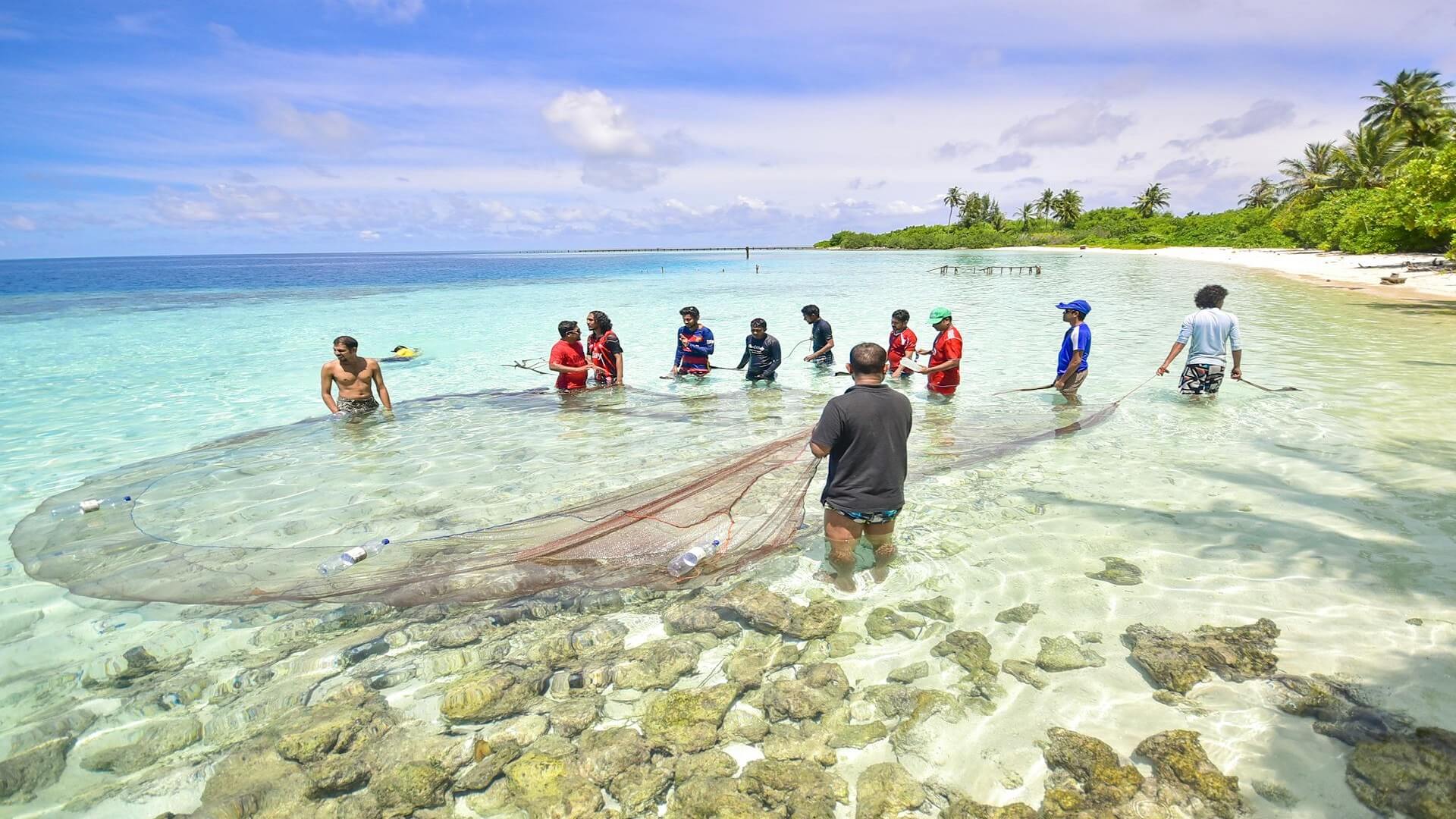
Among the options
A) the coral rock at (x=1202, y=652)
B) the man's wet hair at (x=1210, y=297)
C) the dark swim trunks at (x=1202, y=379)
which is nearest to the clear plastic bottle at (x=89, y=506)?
the coral rock at (x=1202, y=652)

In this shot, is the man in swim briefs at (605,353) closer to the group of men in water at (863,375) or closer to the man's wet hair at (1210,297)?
the group of men in water at (863,375)

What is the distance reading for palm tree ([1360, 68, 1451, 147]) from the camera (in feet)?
144

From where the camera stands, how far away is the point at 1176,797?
9.49ft

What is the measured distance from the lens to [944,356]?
998 centimetres

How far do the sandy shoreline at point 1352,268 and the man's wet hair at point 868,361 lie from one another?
3167cm

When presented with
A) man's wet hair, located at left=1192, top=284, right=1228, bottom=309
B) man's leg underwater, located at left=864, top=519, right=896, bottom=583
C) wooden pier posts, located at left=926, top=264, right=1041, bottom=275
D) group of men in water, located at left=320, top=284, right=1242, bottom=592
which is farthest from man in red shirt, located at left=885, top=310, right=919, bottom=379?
wooden pier posts, located at left=926, top=264, right=1041, bottom=275

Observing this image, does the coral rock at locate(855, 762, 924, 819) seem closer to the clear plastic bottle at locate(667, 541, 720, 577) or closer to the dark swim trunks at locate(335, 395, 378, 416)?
the clear plastic bottle at locate(667, 541, 720, 577)

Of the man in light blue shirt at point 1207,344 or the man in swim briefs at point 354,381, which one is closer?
the man in light blue shirt at point 1207,344

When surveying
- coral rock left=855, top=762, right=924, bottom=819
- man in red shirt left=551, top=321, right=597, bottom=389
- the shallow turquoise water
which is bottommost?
coral rock left=855, top=762, right=924, bottom=819

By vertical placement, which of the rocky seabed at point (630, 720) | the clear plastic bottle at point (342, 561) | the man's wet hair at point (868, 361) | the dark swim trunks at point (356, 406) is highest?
the man's wet hair at point (868, 361)

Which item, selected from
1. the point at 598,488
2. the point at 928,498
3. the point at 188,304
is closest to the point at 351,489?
the point at 598,488

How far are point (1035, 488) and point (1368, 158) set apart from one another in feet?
228

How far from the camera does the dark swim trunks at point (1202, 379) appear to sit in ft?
31.4

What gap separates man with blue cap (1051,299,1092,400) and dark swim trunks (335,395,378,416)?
10.5 metres
